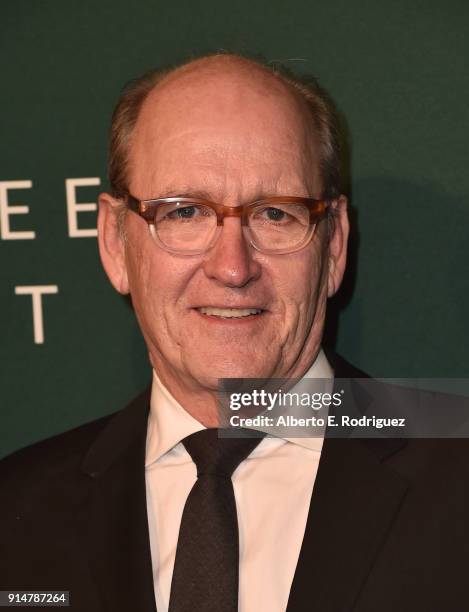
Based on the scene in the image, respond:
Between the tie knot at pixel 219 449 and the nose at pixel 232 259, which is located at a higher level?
the nose at pixel 232 259

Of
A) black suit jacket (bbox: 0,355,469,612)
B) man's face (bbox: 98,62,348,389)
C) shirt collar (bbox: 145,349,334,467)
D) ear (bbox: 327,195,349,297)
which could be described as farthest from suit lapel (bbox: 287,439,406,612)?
ear (bbox: 327,195,349,297)

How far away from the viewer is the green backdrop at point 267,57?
7.30ft

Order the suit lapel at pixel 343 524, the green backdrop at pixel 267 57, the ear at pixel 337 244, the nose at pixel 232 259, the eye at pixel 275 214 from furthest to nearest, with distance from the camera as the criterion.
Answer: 1. the green backdrop at pixel 267 57
2. the ear at pixel 337 244
3. the eye at pixel 275 214
4. the nose at pixel 232 259
5. the suit lapel at pixel 343 524

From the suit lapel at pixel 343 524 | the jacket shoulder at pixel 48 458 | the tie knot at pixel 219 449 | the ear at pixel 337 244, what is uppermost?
the ear at pixel 337 244

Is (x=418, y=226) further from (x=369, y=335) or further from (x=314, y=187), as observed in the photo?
(x=314, y=187)

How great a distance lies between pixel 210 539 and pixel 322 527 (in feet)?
0.73

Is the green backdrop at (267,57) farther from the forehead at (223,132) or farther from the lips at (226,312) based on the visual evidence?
the lips at (226,312)

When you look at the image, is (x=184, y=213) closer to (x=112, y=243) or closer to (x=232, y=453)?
(x=112, y=243)

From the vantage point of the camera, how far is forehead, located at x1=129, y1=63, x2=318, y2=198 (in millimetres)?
1773

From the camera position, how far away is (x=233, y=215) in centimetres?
173

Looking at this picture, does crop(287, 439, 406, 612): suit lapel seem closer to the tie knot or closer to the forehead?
the tie knot

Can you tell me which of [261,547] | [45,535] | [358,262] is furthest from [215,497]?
[358,262]

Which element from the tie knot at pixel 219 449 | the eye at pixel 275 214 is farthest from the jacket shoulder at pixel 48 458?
the eye at pixel 275 214

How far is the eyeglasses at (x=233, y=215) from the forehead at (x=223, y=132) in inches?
2.1
